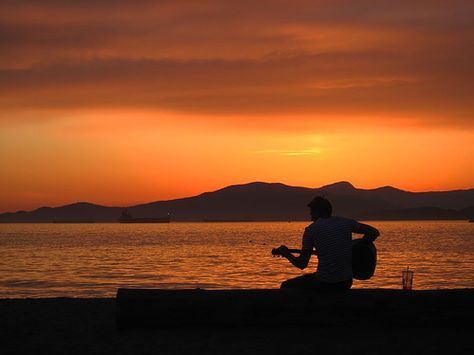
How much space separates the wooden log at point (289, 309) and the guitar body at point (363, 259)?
472mm

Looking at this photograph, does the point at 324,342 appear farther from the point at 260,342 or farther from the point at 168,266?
the point at 168,266

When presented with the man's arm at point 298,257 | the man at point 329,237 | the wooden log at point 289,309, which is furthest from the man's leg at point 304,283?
the man's arm at point 298,257

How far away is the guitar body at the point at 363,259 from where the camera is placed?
1089 centimetres

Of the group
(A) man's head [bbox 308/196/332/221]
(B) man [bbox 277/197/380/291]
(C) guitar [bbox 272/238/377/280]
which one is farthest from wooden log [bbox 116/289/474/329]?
(A) man's head [bbox 308/196/332/221]

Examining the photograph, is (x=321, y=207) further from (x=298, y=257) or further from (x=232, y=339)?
(x=232, y=339)

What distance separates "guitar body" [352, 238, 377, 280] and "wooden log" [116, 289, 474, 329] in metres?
0.47

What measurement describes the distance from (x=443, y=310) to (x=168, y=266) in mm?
42428

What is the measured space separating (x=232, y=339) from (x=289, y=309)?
3.56 feet

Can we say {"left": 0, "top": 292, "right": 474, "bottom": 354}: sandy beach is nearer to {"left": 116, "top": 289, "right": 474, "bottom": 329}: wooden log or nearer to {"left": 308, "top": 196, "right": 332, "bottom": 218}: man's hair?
{"left": 116, "top": 289, "right": 474, "bottom": 329}: wooden log

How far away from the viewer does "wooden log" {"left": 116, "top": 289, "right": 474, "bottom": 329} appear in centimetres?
1123

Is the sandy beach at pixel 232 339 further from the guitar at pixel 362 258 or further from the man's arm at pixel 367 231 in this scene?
the man's arm at pixel 367 231

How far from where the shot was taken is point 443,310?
37.3 ft

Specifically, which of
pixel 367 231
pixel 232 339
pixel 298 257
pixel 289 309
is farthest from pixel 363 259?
pixel 232 339

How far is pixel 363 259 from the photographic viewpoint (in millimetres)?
10922
